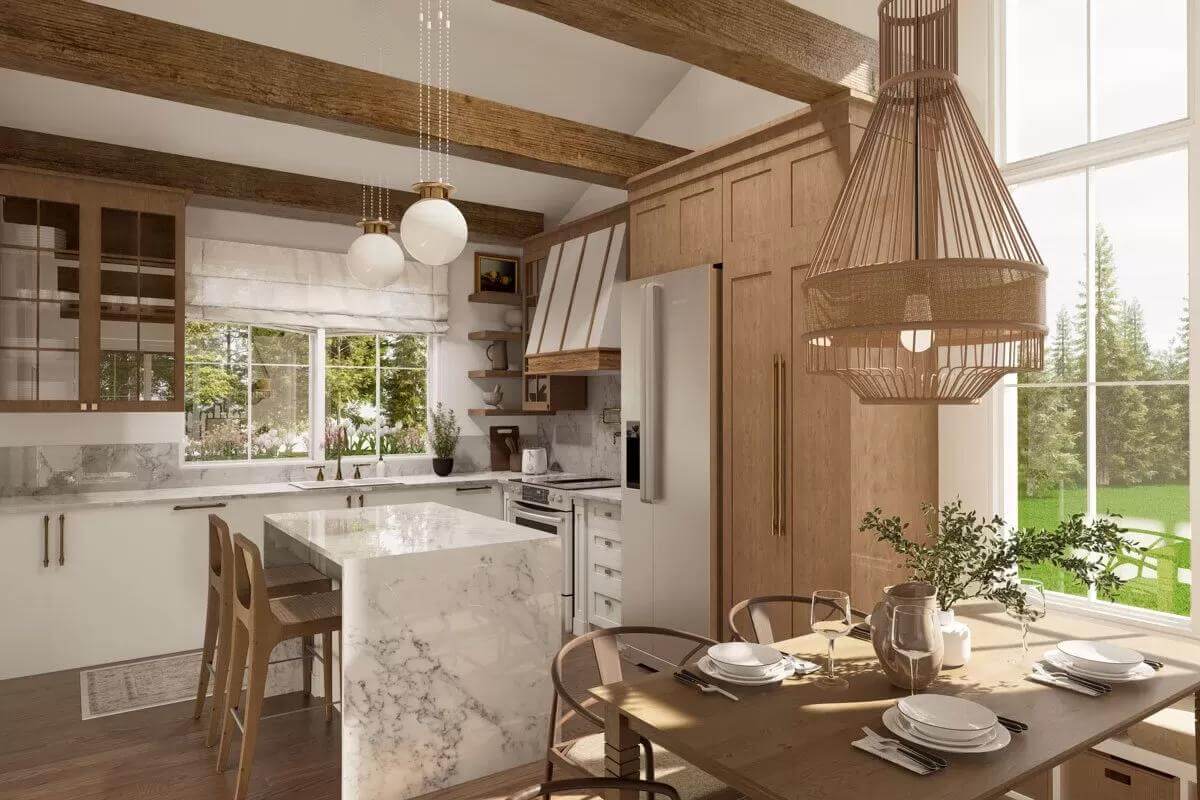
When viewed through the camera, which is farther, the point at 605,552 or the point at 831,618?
the point at 605,552

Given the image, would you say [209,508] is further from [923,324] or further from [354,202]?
[923,324]

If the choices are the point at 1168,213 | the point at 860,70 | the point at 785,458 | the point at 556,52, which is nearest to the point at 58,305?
the point at 556,52

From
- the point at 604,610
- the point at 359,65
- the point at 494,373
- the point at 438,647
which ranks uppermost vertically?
the point at 359,65

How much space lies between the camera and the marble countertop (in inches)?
116

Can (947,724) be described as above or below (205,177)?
below

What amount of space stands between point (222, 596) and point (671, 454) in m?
2.20

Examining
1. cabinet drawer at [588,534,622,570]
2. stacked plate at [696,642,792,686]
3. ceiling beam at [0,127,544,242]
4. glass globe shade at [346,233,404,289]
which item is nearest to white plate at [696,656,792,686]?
stacked plate at [696,642,792,686]

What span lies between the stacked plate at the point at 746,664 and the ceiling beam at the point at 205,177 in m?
4.46

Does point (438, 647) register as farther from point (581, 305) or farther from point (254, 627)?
point (581, 305)

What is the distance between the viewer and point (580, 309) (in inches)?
207

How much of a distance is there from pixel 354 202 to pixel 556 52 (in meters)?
1.78

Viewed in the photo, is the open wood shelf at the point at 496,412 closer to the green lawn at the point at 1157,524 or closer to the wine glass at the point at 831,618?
the wine glass at the point at 831,618

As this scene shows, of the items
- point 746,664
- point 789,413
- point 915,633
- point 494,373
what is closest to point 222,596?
point 746,664

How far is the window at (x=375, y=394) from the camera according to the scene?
19.3 feet
